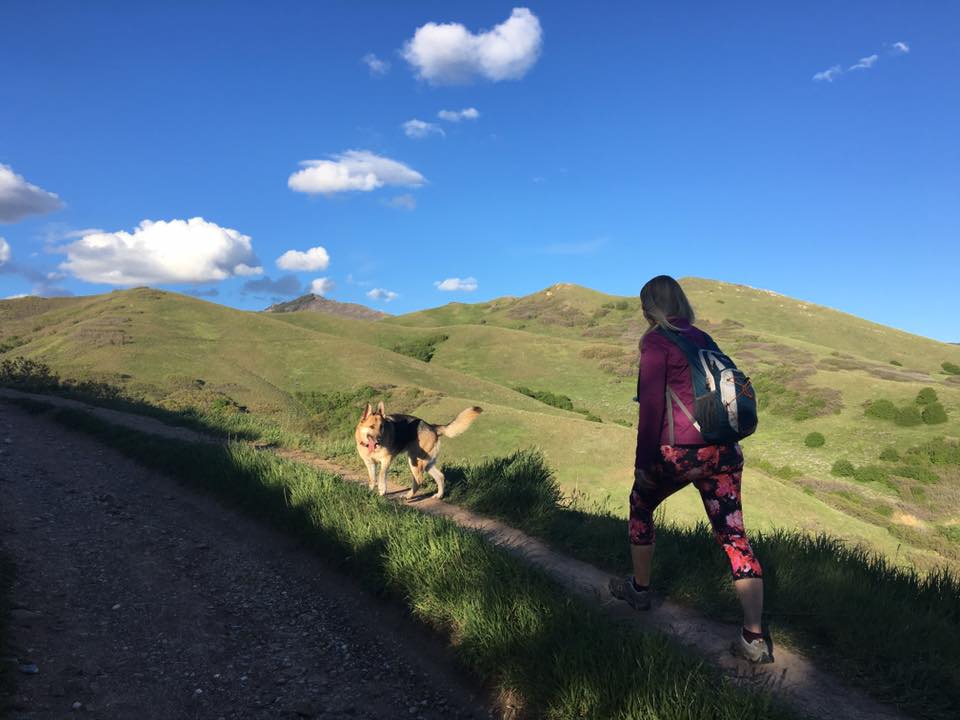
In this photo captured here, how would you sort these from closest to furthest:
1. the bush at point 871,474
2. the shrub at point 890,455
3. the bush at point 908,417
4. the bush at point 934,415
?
the bush at point 871,474, the shrub at point 890,455, the bush at point 934,415, the bush at point 908,417

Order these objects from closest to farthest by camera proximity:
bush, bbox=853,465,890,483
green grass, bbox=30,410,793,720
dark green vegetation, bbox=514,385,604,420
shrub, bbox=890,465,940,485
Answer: green grass, bbox=30,410,793,720 → shrub, bbox=890,465,940,485 → bush, bbox=853,465,890,483 → dark green vegetation, bbox=514,385,604,420

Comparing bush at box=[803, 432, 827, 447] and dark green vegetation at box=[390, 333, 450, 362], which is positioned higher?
dark green vegetation at box=[390, 333, 450, 362]

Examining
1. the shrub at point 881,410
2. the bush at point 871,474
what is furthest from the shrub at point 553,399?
the shrub at point 881,410

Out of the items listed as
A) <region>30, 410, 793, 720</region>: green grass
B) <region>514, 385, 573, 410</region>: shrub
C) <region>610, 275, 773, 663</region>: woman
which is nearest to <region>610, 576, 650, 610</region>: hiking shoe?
<region>30, 410, 793, 720</region>: green grass

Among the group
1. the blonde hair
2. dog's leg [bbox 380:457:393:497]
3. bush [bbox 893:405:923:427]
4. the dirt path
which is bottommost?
bush [bbox 893:405:923:427]

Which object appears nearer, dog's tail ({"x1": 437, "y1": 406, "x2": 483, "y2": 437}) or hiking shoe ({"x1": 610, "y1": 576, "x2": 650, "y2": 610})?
hiking shoe ({"x1": 610, "y1": 576, "x2": 650, "y2": 610})

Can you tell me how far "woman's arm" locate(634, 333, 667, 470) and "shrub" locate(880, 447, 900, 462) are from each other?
38.9m

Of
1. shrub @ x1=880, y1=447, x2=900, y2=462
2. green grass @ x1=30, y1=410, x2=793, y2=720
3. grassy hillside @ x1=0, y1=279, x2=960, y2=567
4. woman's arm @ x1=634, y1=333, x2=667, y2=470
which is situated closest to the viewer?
green grass @ x1=30, y1=410, x2=793, y2=720

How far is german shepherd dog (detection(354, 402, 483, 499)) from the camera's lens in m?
8.52

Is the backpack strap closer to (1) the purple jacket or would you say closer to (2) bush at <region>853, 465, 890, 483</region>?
(1) the purple jacket

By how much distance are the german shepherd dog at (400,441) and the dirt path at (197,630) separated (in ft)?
6.26

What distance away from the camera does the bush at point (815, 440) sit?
3831 cm

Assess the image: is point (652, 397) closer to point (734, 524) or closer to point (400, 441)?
point (734, 524)

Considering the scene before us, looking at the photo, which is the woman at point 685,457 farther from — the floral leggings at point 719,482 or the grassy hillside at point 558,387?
the grassy hillside at point 558,387
